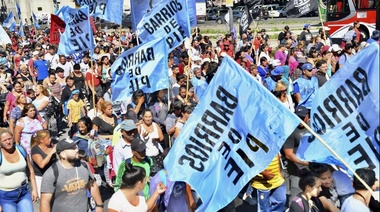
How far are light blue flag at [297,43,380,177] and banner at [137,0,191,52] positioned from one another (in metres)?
5.15

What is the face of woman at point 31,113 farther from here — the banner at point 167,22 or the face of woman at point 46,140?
the banner at point 167,22

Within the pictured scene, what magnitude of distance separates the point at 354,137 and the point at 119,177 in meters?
2.35

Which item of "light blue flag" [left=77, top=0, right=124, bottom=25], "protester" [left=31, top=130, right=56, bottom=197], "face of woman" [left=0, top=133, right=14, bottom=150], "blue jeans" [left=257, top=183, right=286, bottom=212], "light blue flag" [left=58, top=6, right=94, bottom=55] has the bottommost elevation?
"blue jeans" [left=257, top=183, right=286, bottom=212]

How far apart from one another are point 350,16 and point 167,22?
13278mm

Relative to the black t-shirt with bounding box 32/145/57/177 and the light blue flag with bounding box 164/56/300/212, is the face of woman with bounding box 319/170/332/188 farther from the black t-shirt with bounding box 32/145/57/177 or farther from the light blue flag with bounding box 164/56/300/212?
the black t-shirt with bounding box 32/145/57/177

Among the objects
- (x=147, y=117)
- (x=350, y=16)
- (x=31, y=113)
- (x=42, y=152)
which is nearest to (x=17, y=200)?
(x=42, y=152)

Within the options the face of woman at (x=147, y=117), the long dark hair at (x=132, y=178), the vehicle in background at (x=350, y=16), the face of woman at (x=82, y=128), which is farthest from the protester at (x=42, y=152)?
the vehicle in background at (x=350, y=16)

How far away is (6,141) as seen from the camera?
503 cm

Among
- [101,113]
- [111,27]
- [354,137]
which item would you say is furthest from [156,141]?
[111,27]

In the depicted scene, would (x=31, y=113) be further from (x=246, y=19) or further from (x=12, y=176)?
(x=246, y=19)

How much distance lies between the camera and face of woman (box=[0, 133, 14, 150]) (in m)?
5.02

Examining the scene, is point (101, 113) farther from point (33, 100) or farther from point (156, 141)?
point (33, 100)

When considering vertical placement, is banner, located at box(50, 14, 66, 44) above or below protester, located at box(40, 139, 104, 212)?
above

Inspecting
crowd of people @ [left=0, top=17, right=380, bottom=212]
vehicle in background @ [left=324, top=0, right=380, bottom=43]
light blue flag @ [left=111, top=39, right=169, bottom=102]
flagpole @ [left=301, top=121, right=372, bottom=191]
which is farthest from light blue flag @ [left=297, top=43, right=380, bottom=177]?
vehicle in background @ [left=324, top=0, right=380, bottom=43]
